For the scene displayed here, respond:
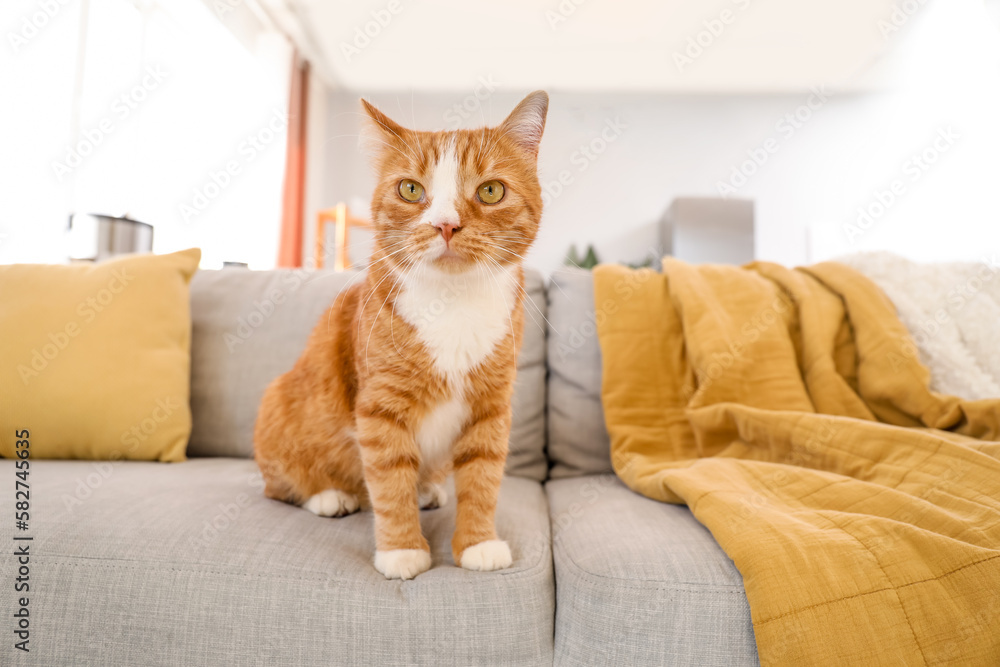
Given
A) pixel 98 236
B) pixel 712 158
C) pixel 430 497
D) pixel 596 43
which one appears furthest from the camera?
pixel 712 158

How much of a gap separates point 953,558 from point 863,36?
492 centimetres

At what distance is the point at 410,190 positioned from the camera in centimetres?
94

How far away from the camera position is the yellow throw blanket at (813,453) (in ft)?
2.39

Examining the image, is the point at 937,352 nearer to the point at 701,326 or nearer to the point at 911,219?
the point at 701,326

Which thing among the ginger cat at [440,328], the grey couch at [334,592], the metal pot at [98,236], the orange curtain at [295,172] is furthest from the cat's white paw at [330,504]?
the orange curtain at [295,172]

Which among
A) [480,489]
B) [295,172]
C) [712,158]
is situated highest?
[712,158]

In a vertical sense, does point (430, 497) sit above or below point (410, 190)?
below

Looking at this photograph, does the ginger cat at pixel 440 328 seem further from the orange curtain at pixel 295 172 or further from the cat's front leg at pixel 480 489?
the orange curtain at pixel 295 172

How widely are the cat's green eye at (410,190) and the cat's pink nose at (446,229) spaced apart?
112 mm

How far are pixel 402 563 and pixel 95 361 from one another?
98 centimetres

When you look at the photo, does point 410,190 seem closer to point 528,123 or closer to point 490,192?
point 490,192

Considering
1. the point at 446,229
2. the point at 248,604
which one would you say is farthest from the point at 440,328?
the point at 248,604

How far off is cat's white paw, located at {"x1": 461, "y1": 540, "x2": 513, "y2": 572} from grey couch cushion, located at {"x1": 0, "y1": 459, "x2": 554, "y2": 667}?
18 millimetres

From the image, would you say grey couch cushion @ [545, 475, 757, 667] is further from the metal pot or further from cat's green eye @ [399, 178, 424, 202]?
the metal pot
